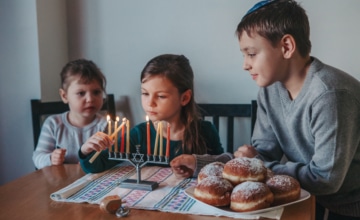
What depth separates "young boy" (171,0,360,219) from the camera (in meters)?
1.08

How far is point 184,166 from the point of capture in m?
1.19

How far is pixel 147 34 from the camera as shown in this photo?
79.2 inches

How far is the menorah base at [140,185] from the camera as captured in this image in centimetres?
107

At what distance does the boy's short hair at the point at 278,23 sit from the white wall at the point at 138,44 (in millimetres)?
612

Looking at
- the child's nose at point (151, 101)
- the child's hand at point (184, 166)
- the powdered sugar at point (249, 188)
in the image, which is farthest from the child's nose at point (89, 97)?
the powdered sugar at point (249, 188)

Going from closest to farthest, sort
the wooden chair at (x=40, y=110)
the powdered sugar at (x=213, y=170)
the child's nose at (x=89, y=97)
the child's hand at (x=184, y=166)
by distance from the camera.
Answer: the powdered sugar at (x=213, y=170), the child's hand at (x=184, y=166), the child's nose at (x=89, y=97), the wooden chair at (x=40, y=110)

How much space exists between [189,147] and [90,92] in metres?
0.59

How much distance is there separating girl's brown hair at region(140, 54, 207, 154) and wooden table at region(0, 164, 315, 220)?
0.53 metres

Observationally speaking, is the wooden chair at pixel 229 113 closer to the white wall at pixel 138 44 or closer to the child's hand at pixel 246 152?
the white wall at pixel 138 44

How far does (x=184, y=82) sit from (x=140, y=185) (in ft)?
1.85

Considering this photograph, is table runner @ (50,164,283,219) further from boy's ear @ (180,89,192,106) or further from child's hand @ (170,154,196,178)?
boy's ear @ (180,89,192,106)

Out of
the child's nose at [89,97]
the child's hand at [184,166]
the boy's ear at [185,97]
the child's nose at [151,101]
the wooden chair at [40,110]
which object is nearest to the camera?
the child's hand at [184,166]

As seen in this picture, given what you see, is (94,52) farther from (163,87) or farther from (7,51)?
(163,87)

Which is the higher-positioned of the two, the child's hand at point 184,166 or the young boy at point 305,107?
the young boy at point 305,107
